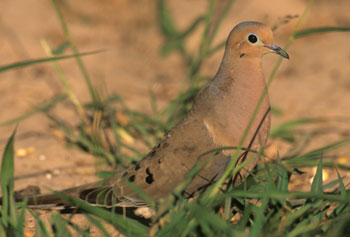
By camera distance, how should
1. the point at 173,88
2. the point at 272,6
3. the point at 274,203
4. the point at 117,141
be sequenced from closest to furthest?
the point at 274,203
the point at 117,141
the point at 173,88
the point at 272,6

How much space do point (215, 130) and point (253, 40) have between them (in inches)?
19.9

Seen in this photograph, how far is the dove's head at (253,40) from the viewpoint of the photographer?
298 centimetres

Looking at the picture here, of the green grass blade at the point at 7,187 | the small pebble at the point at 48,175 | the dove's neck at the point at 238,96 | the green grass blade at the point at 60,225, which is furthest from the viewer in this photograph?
the small pebble at the point at 48,175

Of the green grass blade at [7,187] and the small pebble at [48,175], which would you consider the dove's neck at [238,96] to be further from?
the small pebble at [48,175]

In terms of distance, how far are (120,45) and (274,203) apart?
4.98 metres

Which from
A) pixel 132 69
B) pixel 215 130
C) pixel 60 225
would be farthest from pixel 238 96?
pixel 132 69

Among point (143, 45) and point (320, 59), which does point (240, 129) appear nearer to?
point (320, 59)

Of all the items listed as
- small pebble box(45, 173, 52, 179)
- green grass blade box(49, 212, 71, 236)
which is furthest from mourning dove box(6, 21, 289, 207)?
small pebble box(45, 173, 52, 179)

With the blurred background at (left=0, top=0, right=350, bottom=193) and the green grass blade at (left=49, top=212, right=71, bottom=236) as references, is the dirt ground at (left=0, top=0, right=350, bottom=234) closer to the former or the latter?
the blurred background at (left=0, top=0, right=350, bottom=193)

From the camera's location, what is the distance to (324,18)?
6781 mm

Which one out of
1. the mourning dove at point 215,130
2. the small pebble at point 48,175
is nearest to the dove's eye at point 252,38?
the mourning dove at point 215,130

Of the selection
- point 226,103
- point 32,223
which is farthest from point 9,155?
point 226,103

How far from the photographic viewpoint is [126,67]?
21.4 feet

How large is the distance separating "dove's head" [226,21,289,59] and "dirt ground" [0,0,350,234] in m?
1.01
